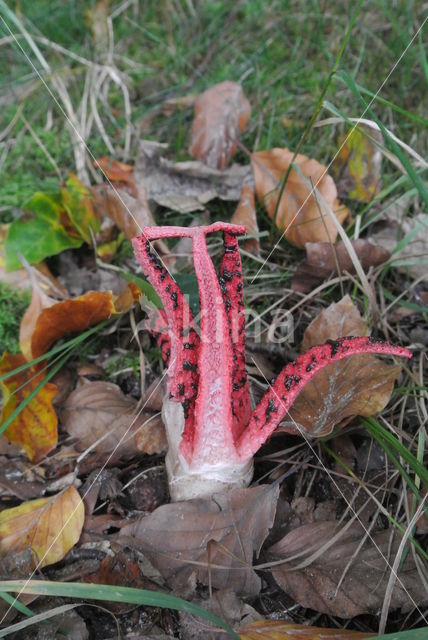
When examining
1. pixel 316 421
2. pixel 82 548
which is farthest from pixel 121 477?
pixel 316 421

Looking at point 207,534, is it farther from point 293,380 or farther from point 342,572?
point 293,380

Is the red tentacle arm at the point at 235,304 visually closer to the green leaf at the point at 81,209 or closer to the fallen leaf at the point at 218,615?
the fallen leaf at the point at 218,615

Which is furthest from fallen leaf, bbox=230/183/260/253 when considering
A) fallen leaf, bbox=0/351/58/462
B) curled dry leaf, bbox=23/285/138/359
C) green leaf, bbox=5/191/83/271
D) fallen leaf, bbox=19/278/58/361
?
fallen leaf, bbox=0/351/58/462

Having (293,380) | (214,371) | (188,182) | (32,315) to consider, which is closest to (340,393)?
(293,380)

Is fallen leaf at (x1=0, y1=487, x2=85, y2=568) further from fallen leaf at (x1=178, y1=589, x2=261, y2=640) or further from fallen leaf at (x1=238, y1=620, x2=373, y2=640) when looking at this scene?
fallen leaf at (x1=238, y1=620, x2=373, y2=640)

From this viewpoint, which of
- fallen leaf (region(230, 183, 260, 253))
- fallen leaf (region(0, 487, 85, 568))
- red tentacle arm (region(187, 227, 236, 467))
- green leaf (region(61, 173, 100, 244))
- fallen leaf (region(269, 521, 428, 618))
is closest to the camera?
red tentacle arm (region(187, 227, 236, 467))

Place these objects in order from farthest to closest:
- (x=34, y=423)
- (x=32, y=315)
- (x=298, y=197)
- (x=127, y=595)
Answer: (x=298, y=197), (x=32, y=315), (x=34, y=423), (x=127, y=595)

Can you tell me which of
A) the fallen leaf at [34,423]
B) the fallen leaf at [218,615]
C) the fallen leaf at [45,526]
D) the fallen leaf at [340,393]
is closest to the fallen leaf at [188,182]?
the fallen leaf at [340,393]
